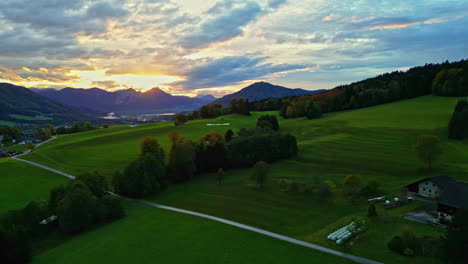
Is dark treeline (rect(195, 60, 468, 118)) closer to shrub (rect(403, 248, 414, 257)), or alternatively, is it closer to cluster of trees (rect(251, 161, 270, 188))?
cluster of trees (rect(251, 161, 270, 188))

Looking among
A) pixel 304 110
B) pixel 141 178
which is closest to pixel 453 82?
pixel 304 110

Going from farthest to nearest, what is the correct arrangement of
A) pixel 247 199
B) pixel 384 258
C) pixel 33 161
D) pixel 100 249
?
pixel 33 161
pixel 247 199
pixel 100 249
pixel 384 258

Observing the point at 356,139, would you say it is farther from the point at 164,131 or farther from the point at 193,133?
the point at 164,131

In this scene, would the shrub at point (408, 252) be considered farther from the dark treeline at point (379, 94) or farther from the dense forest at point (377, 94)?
the dark treeline at point (379, 94)

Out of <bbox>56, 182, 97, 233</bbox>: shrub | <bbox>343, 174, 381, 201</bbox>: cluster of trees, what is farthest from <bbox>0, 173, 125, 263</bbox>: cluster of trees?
<bbox>343, 174, 381, 201</bbox>: cluster of trees

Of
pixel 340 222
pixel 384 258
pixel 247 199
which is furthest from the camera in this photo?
pixel 247 199

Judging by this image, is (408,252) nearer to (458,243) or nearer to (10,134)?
(458,243)

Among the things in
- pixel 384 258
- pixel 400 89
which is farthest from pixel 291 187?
pixel 400 89

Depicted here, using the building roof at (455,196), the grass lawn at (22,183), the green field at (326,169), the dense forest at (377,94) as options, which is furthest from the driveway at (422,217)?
the dense forest at (377,94)
